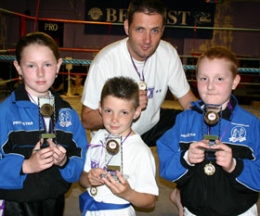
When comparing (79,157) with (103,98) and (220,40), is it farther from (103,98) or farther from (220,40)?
(220,40)

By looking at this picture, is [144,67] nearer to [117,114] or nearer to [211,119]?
[117,114]

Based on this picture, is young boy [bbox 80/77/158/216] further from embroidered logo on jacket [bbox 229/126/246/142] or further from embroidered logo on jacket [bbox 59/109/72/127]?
embroidered logo on jacket [bbox 229/126/246/142]

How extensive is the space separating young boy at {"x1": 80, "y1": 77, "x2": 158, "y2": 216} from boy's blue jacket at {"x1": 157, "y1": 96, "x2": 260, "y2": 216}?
0.14 meters

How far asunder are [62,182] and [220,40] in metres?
8.10

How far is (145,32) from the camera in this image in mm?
2158

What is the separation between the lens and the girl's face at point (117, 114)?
1556 millimetres

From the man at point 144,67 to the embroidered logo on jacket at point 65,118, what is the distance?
465 mm

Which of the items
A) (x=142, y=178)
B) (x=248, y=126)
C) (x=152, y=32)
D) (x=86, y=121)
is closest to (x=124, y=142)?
(x=142, y=178)

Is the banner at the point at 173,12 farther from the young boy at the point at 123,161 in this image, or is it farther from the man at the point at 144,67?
the young boy at the point at 123,161

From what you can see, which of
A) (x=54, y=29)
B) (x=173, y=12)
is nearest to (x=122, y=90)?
(x=173, y=12)

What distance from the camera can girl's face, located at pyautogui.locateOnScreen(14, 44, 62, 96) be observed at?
159 centimetres

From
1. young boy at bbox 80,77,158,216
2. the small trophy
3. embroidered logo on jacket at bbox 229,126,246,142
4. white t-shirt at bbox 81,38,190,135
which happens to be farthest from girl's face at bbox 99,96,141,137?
white t-shirt at bbox 81,38,190,135

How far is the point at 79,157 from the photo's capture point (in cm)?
162

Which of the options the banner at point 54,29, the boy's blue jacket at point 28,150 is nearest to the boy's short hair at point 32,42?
the boy's blue jacket at point 28,150
